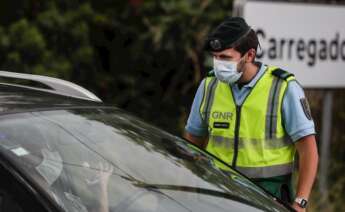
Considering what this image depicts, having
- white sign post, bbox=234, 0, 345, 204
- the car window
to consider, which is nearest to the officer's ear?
the car window

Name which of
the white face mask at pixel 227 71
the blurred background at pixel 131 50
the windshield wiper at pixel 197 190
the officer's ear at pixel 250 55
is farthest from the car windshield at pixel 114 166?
the blurred background at pixel 131 50

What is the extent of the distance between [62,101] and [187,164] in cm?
54

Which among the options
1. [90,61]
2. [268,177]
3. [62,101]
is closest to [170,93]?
[90,61]

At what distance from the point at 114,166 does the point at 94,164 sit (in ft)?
0.28

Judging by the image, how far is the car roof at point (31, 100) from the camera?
3.16 m

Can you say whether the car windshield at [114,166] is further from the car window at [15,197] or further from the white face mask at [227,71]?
the white face mask at [227,71]

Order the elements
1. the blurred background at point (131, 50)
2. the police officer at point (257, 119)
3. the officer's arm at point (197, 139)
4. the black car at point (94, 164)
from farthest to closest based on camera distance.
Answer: the blurred background at point (131, 50), the officer's arm at point (197, 139), the police officer at point (257, 119), the black car at point (94, 164)

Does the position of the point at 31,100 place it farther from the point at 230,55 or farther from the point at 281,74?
the point at 281,74

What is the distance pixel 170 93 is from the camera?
31.2 ft

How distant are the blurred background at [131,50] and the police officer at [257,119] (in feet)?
11.4

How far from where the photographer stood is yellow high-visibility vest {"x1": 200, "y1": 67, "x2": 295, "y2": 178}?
403cm

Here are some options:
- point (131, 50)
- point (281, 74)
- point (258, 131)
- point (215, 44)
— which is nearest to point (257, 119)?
point (258, 131)

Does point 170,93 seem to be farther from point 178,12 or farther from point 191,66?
point 178,12

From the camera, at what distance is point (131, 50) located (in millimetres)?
9305
